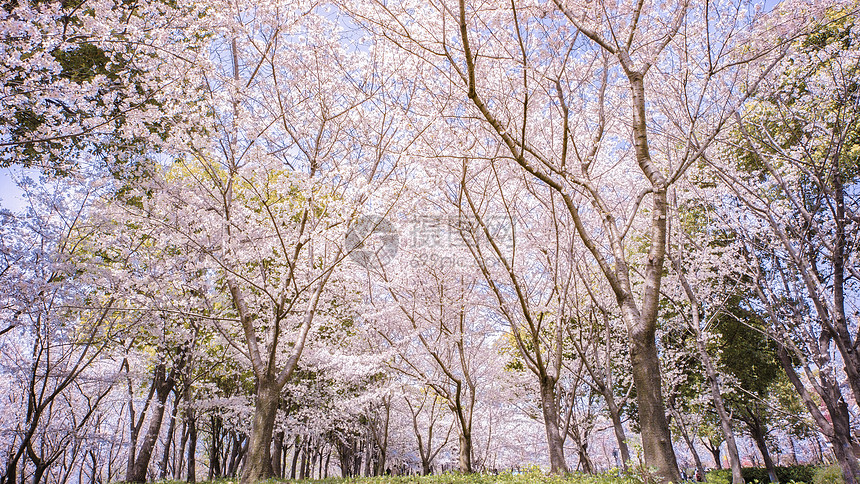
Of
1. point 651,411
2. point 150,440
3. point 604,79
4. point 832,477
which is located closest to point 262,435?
point 651,411

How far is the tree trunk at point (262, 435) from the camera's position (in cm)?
532

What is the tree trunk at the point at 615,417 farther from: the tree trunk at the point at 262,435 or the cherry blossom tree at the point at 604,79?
the tree trunk at the point at 262,435

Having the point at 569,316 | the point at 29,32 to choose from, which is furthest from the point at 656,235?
the point at 29,32

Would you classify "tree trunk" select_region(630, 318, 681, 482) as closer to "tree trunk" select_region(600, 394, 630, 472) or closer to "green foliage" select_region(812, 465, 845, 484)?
"tree trunk" select_region(600, 394, 630, 472)

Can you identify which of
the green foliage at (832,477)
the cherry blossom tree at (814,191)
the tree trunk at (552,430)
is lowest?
the green foliage at (832,477)

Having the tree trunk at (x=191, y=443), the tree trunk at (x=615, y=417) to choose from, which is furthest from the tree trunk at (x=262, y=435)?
the tree trunk at (x=191, y=443)

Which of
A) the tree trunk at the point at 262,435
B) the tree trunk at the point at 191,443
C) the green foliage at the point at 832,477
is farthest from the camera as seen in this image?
the tree trunk at the point at 191,443

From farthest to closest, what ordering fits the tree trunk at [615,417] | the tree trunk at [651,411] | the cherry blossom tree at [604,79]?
the tree trunk at [615,417] → the cherry blossom tree at [604,79] → the tree trunk at [651,411]

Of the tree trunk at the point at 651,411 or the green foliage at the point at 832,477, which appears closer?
the tree trunk at the point at 651,411

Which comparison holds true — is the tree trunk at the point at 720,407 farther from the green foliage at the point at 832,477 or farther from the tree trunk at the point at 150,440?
the tree trunk at the point at 150,440

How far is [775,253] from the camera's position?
8773 millimetres

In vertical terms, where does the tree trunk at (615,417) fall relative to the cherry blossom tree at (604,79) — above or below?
below

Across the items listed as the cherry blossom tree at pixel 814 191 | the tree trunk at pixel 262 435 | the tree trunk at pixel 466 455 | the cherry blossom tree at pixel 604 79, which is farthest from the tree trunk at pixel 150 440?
the cherry blossom tree at pixel 814 191

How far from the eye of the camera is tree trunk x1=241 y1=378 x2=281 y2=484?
5320 mm
